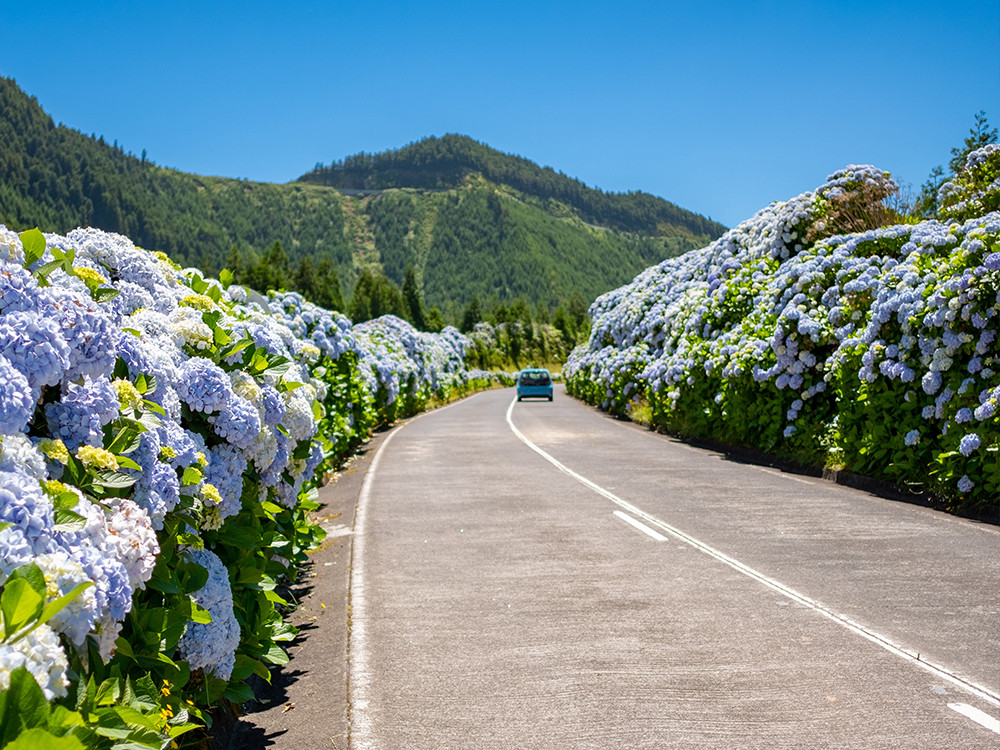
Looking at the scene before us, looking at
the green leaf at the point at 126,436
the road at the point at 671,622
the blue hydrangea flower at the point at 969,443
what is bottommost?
the road at the point at 671,622

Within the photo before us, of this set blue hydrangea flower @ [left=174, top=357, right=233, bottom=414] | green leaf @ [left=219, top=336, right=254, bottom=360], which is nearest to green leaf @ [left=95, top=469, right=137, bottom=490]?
blue hydrangea flower @ [left=174, top=357, right=233, bottom=414]

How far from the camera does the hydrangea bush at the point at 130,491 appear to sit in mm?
2391

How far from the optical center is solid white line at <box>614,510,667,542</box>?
916cm

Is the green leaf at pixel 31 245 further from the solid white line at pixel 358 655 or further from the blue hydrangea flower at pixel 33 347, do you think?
the solid white line at pixel 358 655

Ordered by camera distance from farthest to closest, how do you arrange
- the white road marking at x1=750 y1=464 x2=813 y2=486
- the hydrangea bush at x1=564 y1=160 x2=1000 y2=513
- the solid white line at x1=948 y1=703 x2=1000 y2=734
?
1. the white road marking at x1=750 y1=464 x2=813 y2=486
2. the hydrangea bush at x1=564 y1=160 x2=1000 y2=513
3. the solid white line at x1=948 y1=703 x2=1000 y2=734

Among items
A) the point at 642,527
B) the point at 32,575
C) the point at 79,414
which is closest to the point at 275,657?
the point at 79,414

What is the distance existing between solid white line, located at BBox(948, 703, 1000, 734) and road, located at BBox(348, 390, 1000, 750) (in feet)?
0.05

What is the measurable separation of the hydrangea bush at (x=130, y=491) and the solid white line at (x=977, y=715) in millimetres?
3783

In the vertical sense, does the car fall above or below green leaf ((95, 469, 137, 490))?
below

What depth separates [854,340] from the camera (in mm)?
13211

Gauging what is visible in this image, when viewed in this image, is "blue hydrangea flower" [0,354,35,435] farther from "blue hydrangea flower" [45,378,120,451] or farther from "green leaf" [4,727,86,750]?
"green leaf" [4,727,86,750]

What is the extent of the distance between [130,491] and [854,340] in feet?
39.7

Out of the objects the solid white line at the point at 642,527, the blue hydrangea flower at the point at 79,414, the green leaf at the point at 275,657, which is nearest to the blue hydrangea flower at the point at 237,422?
the green leaf at the point at 275,657

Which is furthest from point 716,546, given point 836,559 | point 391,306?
point 391,306
